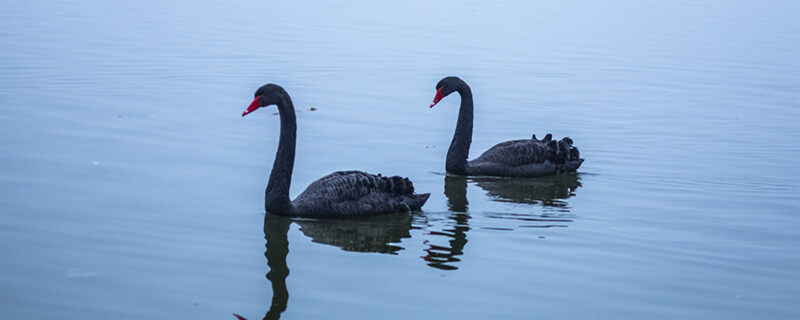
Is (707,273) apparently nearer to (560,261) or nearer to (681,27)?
(560,261)

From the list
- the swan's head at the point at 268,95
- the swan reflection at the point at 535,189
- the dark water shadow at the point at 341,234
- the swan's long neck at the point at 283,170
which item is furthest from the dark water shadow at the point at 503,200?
the swan's head at the point at 268,95

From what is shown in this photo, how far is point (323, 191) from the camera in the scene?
20.8ft

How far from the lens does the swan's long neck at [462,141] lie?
8.12 metres

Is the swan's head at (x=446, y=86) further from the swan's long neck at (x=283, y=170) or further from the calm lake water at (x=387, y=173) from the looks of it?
the swan's long neck at (x=283, y=170)

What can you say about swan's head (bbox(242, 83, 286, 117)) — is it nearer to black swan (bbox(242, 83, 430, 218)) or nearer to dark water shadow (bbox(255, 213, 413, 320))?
black swan (bbox(242, 83, 430, 218))

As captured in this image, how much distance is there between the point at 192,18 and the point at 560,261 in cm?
1772

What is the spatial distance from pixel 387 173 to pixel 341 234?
1.90 metres

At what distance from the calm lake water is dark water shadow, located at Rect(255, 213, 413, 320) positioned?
2 centimetres

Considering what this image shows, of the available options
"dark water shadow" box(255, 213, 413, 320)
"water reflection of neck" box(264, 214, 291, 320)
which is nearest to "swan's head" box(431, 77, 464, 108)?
"dark water shadow" box(255, 213, 413, 320)

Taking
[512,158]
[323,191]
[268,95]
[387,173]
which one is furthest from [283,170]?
[512,158]

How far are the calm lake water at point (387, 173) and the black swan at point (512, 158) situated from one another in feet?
0.37

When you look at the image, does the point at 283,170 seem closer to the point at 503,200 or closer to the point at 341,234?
the point at 341,234

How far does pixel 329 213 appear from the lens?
634 cm

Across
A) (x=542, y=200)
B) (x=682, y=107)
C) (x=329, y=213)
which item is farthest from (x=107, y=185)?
(x=682, y=107)
